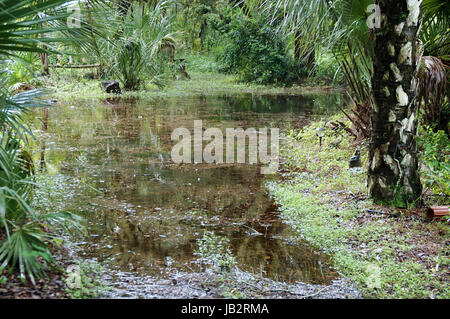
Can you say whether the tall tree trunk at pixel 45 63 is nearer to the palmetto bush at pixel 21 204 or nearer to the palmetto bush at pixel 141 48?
the palmetto bush at pixel 141 48

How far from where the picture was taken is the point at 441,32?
636 cm

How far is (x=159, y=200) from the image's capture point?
5.51 meters

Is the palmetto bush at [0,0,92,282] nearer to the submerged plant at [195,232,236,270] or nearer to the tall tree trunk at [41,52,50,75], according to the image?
the submerged plant at [195,232,236,270]

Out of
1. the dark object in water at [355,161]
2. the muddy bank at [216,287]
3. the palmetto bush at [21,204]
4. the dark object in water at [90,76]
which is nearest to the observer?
the palmetto bush at [21,204]

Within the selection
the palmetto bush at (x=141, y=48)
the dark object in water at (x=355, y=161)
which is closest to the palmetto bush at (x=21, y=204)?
the dark object in water at (x=355, y=161)

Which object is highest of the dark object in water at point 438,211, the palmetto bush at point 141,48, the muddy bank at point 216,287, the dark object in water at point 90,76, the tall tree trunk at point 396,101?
the palmetto bush at point 141,48

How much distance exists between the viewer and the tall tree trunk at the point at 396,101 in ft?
15.6

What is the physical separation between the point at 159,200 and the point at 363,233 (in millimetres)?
2295

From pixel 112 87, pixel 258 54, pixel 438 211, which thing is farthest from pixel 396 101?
pixel 258 54

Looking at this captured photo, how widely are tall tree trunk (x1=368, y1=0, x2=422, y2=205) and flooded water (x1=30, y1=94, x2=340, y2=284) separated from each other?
48.8 inches

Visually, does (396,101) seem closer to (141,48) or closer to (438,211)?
(438,211)

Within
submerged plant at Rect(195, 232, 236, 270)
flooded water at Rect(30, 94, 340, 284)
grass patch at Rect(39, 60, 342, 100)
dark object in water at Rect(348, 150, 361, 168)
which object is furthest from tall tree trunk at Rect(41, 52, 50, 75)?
submerged plant at Rect(195, 232, 236, 270)

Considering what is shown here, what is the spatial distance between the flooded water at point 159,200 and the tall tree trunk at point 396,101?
1.24m
